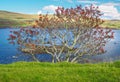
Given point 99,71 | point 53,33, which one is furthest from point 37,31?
point 99,71

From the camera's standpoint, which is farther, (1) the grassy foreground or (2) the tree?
(2) the tree

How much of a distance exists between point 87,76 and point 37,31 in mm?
24226

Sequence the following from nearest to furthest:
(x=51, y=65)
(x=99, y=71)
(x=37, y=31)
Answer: (x=99, y=71) < (x=51, y=65) < (x=37, y=31)

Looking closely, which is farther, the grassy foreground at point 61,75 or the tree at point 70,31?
the tree at point 70,31

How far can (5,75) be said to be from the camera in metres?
13.6

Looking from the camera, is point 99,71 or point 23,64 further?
point 23,64

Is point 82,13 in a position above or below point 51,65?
above

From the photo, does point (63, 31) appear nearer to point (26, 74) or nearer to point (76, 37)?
point (76, 37)

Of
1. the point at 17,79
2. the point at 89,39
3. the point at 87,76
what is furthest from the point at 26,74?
the point at 89,39

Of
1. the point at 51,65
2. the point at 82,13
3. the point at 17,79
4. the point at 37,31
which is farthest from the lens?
the point at 37,31

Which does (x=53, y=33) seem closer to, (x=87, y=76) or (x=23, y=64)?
(x=23, y=64)

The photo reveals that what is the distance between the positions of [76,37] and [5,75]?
75.8ft

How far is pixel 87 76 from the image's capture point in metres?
13.8

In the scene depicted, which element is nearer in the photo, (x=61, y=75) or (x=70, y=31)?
(x=61, y=75)
